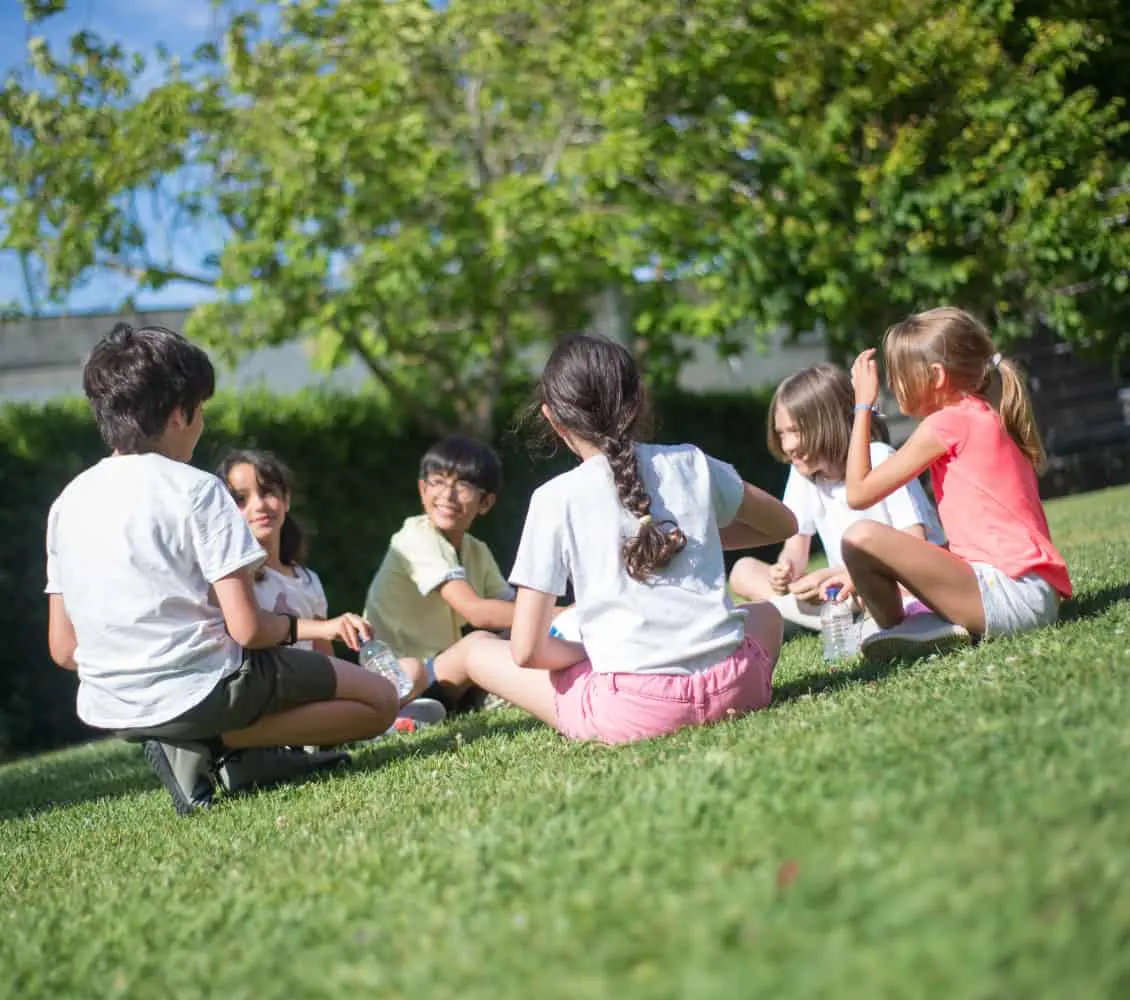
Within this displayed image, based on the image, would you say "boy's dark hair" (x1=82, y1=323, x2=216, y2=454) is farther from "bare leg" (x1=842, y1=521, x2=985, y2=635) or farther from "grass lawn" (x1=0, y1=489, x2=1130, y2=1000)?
"bare leg" (x1=842, y1=521, x2=985, y2=635)

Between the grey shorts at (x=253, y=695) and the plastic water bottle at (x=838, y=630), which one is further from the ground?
the grey shorts at (x=253, y=695)

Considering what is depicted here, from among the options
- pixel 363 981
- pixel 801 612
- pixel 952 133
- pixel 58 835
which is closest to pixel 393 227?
pixel 952 133

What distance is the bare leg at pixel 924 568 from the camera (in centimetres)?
495

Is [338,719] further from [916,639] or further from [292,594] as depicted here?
[916,639]

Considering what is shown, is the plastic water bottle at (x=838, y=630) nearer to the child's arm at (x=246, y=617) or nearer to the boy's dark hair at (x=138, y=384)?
the child's arm at (x=246, y=617)

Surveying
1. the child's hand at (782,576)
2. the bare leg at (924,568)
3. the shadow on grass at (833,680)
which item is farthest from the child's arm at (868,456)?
the child's hand at (782,576)

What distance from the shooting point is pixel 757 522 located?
467 centimetres

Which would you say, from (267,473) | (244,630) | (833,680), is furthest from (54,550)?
(833,680)

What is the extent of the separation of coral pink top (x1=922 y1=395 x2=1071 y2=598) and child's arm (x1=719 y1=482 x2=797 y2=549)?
2.41 feet

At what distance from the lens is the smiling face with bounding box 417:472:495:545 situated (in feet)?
22.4

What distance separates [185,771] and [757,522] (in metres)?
2.18

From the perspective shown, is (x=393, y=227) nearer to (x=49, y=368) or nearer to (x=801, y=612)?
(x=801, y=612)

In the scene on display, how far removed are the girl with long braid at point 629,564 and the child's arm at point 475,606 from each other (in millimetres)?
1889

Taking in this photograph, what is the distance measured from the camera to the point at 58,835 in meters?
4.90
